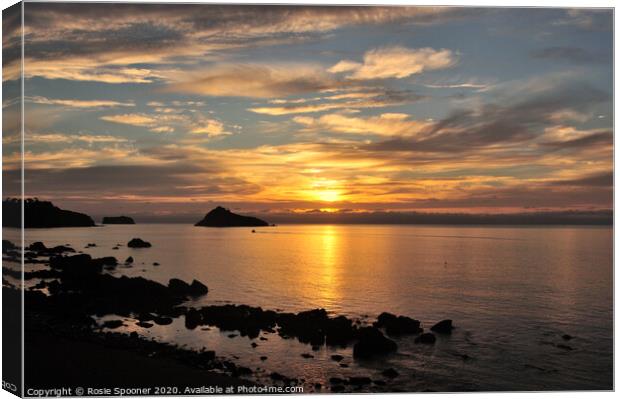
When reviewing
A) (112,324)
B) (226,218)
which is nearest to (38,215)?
(112,324)

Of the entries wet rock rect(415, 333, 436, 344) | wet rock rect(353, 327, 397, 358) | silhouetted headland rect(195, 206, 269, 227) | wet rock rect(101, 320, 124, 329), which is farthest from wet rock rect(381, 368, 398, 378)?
wet rock rect(101, 320, 124, 329)

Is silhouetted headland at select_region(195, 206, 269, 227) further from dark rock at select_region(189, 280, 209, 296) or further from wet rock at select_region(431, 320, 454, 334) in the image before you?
wet rock at select_region(431, 320, 454, 334)

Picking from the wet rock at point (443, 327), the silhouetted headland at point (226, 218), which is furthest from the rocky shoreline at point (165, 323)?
the silhouetted headland at point (226, 218)

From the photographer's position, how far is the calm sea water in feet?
31.7

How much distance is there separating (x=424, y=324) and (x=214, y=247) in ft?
95.1

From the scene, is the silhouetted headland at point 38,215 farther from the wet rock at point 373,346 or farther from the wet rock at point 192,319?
the wet rock at point 373,346

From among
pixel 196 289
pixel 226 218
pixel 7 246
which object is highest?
pixel 226 218

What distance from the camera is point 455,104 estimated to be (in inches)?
386

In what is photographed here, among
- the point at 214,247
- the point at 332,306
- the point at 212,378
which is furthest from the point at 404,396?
the point at 214,247

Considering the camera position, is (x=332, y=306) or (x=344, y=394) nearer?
(x=344, y=394)

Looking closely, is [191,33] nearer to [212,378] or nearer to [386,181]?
[386,181]

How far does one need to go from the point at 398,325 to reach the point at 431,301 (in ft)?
22.1

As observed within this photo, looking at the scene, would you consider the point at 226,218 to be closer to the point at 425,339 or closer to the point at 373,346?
the point at 373,346

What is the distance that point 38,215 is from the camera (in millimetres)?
9281
